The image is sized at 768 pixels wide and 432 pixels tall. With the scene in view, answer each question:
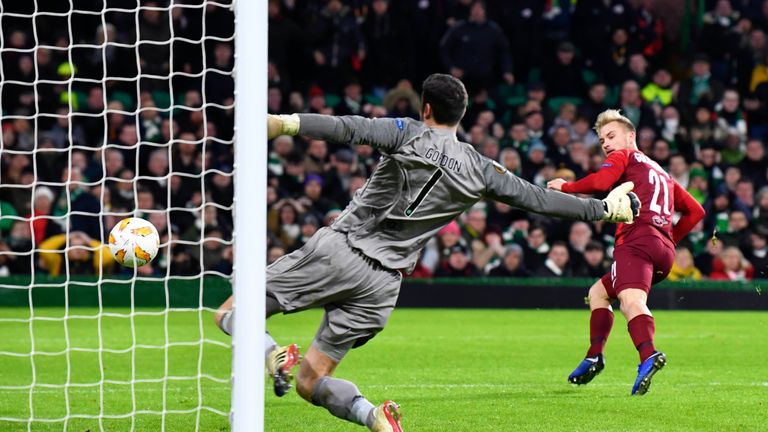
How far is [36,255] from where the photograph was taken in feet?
45.6

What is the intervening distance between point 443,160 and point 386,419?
1127 mm

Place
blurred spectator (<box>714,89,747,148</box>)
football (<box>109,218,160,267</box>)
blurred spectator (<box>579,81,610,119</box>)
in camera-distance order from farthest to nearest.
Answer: blurred spectator (<box>579,81,610,119</box>) → blurred spectator (<box>714,89,747,148</box>) → football (<box>109,218,160,267</box>)

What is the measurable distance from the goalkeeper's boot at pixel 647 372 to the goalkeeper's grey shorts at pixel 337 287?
6.81 feet

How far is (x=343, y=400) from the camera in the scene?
524cm

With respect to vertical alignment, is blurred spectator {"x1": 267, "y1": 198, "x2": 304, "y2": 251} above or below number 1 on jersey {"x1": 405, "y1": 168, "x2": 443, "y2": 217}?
below

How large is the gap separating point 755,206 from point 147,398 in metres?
10.1

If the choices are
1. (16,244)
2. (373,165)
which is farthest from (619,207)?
(373,165)

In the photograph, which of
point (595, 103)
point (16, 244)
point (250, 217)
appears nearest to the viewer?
point (250, 217)

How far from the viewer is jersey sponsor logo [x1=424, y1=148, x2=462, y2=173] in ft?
17.0

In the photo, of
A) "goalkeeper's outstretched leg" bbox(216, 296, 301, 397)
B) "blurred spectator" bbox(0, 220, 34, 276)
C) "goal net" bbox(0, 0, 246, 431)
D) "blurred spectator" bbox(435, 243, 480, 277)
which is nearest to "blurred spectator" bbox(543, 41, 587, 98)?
"blurred spectator" bbox(435, 243, 480, 277)

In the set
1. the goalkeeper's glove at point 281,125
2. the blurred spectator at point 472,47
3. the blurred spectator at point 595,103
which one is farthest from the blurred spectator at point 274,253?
the goalkeeper's glove at point 281,125

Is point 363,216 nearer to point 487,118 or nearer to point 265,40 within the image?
point 265,40

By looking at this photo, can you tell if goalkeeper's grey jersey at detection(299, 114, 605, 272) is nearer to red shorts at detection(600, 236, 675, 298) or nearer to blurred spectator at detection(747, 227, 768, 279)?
red shorts at detection(600, 236, 675, 298)

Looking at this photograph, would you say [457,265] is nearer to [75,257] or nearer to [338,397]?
[75,257]
